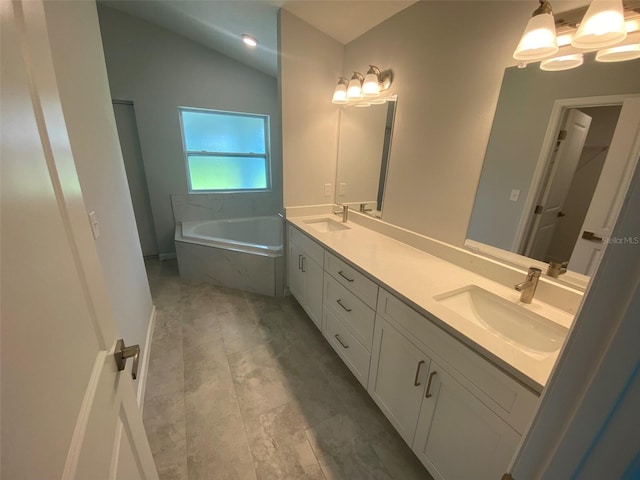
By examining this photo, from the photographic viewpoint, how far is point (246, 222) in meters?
3.73

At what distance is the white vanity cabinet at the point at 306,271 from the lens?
1952 millimetres

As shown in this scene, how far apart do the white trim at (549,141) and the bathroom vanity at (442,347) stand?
29 centimetres

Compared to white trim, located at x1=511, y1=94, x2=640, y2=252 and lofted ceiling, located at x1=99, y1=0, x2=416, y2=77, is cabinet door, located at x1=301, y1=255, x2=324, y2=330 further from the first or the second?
lofted ceiling, located at x1=99, y1=0, x2=416, y2=77

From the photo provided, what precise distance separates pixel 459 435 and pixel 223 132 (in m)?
3.81

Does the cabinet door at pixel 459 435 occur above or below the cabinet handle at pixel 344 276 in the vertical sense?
below

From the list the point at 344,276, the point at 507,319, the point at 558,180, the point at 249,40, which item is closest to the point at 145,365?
the point at 344,276

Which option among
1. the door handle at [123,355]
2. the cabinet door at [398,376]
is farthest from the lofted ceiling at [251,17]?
the door handle at [123,355]

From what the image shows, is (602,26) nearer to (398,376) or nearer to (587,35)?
(587,35)

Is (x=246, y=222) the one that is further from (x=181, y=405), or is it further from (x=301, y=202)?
(x=181, y=405)

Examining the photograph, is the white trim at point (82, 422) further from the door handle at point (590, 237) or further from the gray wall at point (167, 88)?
the gray wall at point (167, 88)

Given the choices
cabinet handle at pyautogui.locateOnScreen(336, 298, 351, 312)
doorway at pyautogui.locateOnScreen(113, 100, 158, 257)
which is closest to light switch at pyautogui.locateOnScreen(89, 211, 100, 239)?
cabinet handle at pyautogui.locateOnScreen(336, 298, 351, 312)

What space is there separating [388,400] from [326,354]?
0.69 m

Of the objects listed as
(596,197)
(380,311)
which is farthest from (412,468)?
(596,197)

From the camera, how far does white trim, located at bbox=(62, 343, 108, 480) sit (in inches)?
16.7
